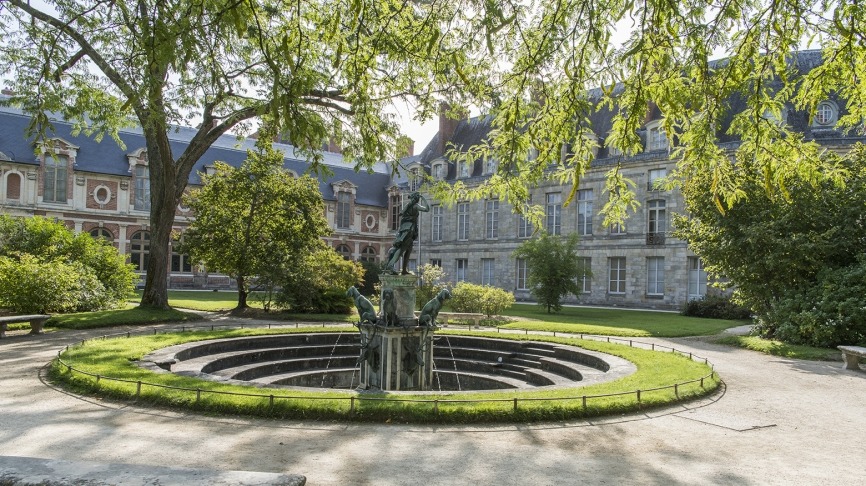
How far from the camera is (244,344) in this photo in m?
14.7

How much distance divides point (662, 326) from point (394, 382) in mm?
13758

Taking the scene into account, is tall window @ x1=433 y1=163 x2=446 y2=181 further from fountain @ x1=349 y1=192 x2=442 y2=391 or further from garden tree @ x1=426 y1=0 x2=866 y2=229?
garden tree @ x1=426 y1=0 x2=866 y2=229

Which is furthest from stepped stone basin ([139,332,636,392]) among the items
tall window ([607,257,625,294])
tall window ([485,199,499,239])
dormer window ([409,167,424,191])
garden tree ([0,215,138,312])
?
tall window ([485,199,499,239])

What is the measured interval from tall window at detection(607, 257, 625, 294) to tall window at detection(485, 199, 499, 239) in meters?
8.40

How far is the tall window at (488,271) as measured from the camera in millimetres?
40875

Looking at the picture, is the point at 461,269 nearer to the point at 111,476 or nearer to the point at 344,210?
the point at 344,210

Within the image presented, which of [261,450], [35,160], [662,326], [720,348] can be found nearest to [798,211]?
[720,348]

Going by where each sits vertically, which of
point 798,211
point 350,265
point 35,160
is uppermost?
point 35,160

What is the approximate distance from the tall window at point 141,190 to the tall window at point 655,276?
106 ft

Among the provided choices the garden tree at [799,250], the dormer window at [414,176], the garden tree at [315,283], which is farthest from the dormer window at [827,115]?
the garden tree at [315,283]

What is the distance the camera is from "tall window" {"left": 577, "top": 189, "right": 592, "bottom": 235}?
36156mm

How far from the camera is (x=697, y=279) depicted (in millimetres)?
31469

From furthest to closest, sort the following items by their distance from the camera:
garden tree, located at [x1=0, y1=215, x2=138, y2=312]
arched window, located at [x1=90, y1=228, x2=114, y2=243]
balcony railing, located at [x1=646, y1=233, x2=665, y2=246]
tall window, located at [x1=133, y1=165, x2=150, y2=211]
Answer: tall window, located at [x1=133, y1=165, x2=150, y2=211], arched window, located at [x1=90, y1=228, x2=114, y2=243], balcony railing, located at [x1=646, y1=233, x2=665, y2=246], garden tree, located at [x1=0, y1=215, x2=138, y2=312]

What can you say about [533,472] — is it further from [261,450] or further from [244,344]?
[244,344]
